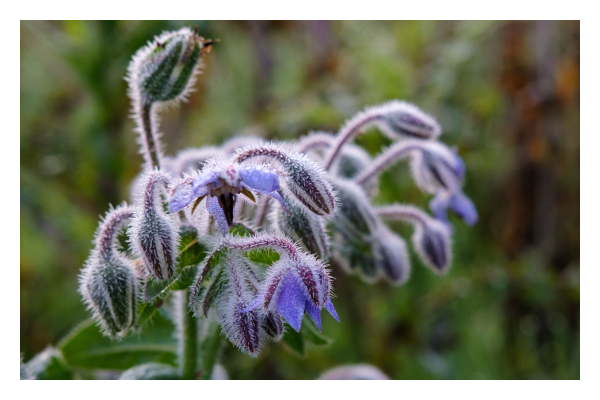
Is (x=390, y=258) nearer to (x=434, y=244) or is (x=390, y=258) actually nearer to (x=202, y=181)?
(x=434, y=244)

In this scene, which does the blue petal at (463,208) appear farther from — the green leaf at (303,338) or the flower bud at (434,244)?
the green leaf at (303,338)

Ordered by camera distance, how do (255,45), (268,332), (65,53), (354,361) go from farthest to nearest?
1. (255,45)
2. (354,361)
3. (65,53)
4. (268,332)

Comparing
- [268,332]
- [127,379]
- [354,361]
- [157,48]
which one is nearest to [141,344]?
[127,379]

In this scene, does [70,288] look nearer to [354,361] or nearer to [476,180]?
[354,361]

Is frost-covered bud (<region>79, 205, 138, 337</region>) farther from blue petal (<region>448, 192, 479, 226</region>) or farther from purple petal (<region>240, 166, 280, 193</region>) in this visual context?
blue petal (<region>448, 192, 479, 226</region>)

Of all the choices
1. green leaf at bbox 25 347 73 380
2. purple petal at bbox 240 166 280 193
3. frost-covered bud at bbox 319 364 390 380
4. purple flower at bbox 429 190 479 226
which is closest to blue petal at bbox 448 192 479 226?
purple flower at bbox 429 190 479 226

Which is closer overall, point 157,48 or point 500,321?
point 157,48

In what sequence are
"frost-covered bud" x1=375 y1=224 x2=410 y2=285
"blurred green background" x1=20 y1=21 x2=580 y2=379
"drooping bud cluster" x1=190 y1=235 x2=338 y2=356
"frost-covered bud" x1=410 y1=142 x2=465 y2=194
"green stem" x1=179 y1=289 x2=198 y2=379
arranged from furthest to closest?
"blurred green background" x1=20 y1=21 x2=580 y2=379
"frost-covered bud" x1=410 y1=142 x2=465 y2=194
"frost-covered bud" x1=375 y1=224 x2=410 y2=285
"green stem" x1=179 y1=289 x2=198 y2=379
"drooping bud cluster" x1=190 y1=235 x2=338 y2=356

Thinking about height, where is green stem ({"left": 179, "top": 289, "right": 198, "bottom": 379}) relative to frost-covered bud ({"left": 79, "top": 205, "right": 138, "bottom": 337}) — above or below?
below
